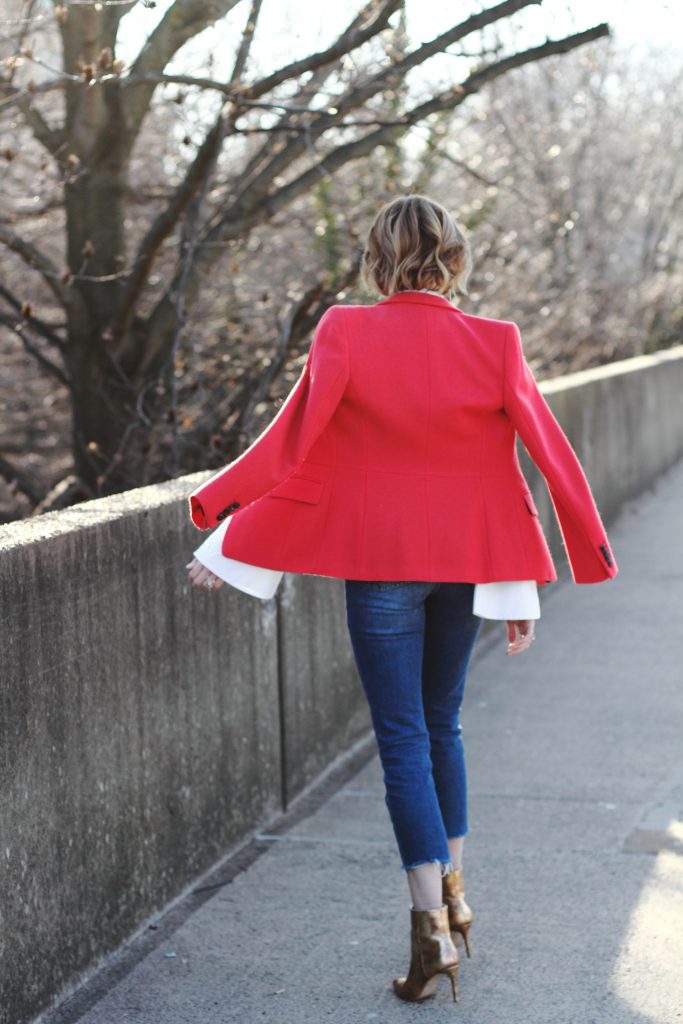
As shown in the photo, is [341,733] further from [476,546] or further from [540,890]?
[476,546]

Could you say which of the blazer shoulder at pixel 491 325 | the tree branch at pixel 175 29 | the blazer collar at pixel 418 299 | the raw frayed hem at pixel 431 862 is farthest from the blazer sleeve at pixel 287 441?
the tree branch at pixel 175 29

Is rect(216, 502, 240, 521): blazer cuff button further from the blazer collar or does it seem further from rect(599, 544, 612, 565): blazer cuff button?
rect(599, 544, 612, 565): blazer cuff button

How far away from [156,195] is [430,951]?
215 inches

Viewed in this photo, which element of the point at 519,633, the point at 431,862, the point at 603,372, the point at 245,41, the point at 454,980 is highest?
the point at 245,41

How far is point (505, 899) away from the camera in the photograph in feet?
14.5

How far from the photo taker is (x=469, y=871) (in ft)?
15.3

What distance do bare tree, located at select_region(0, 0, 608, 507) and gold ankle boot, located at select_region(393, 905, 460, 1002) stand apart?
3.34 meters

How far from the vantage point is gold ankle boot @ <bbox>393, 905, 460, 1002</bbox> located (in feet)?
11.9

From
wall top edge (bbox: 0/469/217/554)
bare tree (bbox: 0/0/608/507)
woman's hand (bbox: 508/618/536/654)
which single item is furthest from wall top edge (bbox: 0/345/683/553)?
bare tree (bbox: 0/0/608/507)

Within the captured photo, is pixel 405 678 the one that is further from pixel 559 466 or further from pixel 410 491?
pixel 559 466

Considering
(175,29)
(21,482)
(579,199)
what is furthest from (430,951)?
(579,199)

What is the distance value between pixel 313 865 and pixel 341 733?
119 centimetres

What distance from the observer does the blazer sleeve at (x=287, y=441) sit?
140 inches

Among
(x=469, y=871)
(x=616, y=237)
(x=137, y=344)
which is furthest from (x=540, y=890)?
(x=616, y=237)
